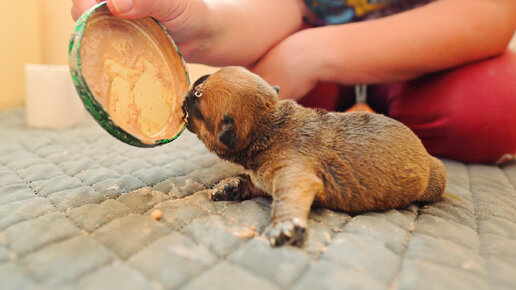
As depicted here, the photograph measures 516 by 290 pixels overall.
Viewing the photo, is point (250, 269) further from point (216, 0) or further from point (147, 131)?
point (216, 0)

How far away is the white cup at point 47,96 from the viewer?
1.85 m

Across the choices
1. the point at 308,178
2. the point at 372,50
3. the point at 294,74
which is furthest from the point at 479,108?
the point at 308,178

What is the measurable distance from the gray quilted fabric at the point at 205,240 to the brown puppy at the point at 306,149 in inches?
2.3

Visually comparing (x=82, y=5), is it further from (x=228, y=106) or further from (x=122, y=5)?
(x=228, y=106)

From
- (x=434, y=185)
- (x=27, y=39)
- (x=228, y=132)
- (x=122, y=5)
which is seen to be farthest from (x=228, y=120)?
(x=27, y=39)

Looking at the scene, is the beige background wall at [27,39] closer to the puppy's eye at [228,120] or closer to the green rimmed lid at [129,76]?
the green rimmed lid at [129,76]

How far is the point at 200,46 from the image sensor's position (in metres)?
1.45

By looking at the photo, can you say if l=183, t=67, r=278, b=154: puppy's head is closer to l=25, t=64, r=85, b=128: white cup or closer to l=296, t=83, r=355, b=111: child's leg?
l=296, t=83, r=355, b=111: child's leg

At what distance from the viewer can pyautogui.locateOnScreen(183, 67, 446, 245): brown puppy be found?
905 millimetres

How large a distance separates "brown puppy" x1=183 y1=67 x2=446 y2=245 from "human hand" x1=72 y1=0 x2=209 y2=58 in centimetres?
25

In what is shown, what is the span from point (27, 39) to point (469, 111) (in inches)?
104

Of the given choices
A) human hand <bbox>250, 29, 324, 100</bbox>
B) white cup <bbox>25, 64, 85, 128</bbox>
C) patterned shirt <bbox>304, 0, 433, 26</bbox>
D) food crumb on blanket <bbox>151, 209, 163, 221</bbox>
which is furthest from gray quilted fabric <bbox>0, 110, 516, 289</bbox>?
patterned shirt <bbox>304, 0, 433, 26</bbox>

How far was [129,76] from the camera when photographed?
3.22ft

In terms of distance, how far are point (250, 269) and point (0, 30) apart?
7.88 feet
